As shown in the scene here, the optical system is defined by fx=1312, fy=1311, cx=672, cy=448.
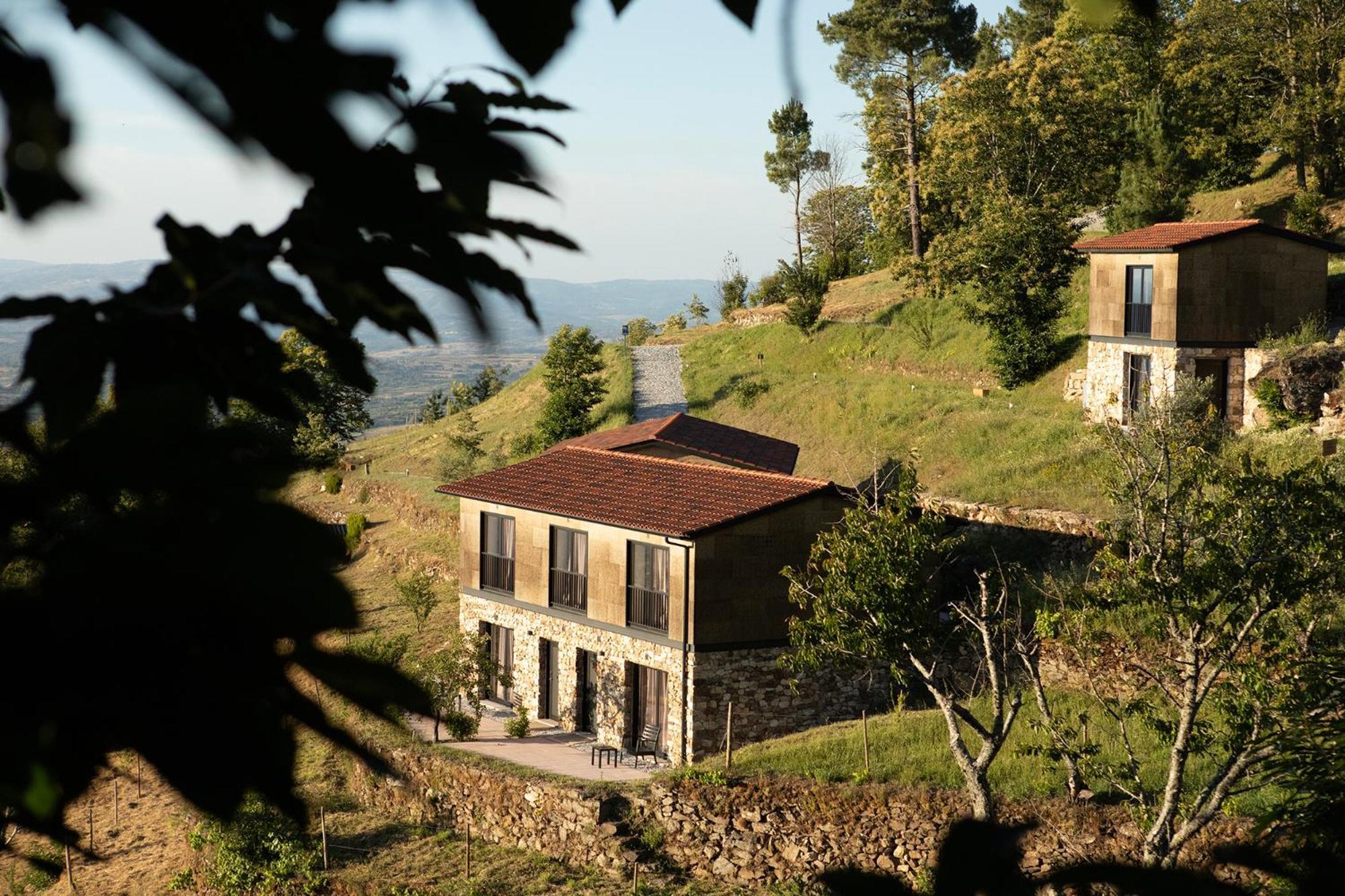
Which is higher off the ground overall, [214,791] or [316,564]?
[316,564]

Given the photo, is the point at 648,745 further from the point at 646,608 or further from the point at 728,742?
the point at 728,742

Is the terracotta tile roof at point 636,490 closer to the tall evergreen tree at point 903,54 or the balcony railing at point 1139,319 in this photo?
the balcony railing at point 1139,319

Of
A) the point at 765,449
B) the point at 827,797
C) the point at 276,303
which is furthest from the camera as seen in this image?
the point at 765,449

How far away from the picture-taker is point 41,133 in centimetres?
112

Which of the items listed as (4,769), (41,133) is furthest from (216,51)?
(4,769)

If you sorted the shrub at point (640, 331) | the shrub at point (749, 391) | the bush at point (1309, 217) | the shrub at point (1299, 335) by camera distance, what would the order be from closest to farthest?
the shrub at point (1299, 335)
the bush at point (1309, 217)
the shrub at point (749, 391)
the shrub at point (640, 331)

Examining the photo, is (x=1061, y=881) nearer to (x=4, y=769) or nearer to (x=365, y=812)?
(x=4, y=769)

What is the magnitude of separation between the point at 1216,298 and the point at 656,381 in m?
23.3

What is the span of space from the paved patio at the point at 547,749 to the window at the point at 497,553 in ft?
7.54

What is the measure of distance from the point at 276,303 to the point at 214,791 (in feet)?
1.71

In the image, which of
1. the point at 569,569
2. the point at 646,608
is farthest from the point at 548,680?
the point at 646,608

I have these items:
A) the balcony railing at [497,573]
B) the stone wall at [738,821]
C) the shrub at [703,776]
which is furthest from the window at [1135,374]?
the stone wall at [738,821]

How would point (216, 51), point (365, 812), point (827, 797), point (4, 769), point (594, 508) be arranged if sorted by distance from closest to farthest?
point (4, 769) < point (216, 51) < point (827, 797) < point (365, 812) < point (594, 508)

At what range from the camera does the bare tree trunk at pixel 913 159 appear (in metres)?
45.8
